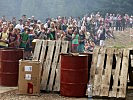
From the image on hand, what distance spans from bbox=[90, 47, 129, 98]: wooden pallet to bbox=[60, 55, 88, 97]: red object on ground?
30cm

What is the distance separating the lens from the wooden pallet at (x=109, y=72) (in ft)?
30.4

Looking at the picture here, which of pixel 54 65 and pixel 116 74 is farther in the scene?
pixel 54 65

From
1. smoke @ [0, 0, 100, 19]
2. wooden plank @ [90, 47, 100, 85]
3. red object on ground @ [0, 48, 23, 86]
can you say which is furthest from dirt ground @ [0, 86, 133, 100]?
smoke @ [0, 0, 100, 19]

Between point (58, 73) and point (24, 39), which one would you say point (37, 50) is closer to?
point (58, 73)

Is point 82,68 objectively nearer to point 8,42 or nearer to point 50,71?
point 50,71

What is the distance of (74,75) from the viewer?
9.31m

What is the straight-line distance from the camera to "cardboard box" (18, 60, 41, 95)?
9.48 m

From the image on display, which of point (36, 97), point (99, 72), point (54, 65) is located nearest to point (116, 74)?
point (99, 72)

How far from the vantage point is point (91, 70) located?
31.8 feet

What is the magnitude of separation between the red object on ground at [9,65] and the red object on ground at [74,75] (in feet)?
5.72

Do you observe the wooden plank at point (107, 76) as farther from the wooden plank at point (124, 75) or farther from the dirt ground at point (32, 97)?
the dirt ground at point (32, 97)

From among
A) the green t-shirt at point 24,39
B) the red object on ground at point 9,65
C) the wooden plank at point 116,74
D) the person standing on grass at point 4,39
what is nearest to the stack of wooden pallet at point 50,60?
the red object on ground at point 9,65

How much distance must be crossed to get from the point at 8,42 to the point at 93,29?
13.1m

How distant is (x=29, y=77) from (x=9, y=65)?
127 cm
